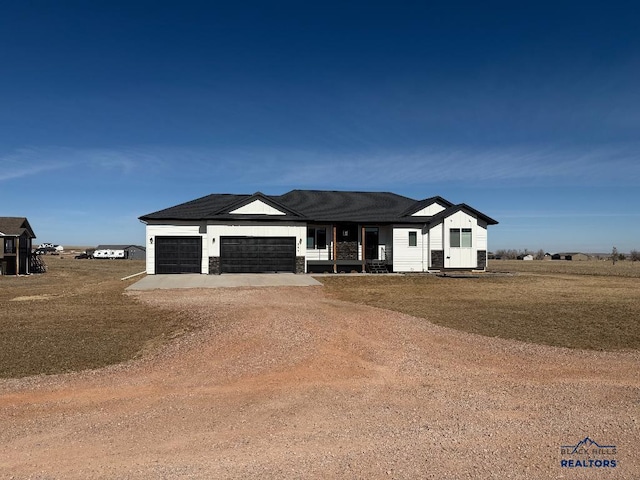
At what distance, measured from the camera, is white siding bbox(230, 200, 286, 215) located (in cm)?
2783

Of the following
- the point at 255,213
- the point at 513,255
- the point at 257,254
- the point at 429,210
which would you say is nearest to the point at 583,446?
the point at 257,254

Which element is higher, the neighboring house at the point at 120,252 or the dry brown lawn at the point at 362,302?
the neighboring house at the point at 120,252

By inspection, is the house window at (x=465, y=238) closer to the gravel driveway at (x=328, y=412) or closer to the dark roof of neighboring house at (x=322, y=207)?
the dark roof of neighboring house at (x=322, y=207)

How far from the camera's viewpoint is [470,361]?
841cm

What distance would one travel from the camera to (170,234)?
27.4 metres

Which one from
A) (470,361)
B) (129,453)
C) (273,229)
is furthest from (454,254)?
(129,453)

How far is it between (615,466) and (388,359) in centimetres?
442

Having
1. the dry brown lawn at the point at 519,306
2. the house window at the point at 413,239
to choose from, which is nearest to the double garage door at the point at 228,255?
the dry brown lawn at the point at 519,306

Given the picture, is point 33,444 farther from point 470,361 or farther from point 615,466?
point 470,361

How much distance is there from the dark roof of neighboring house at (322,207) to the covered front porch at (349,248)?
101 cm

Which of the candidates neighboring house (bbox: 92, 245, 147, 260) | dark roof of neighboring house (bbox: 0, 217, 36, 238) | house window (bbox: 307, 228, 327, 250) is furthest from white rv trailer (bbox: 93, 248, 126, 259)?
house window (bbox: 307, 228, 327, 250)

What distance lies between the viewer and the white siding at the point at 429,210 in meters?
30.2

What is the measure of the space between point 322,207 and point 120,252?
78.4 metres

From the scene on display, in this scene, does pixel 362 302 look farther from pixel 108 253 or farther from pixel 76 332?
pixel 108 253
